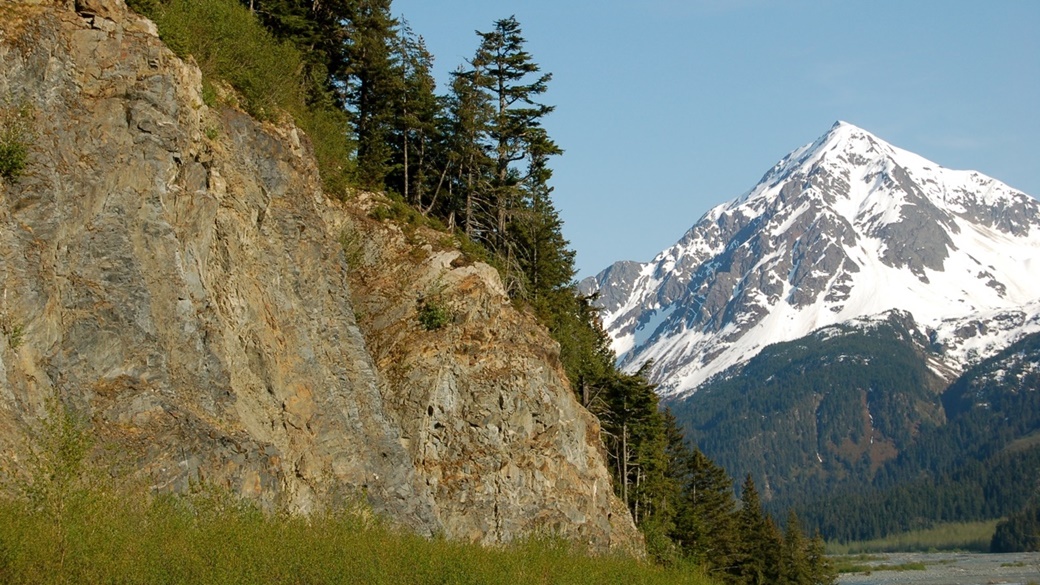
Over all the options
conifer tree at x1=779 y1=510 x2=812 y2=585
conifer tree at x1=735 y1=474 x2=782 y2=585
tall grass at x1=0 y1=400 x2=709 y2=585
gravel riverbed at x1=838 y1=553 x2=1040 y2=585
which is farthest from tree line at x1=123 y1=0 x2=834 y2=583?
gravel riverbed at x1=838 y1=553 x2=1040 y2=585

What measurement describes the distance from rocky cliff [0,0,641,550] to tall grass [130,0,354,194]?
83 centimetres

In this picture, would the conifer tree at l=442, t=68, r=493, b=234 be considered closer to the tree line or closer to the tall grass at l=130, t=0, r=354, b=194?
the tree line

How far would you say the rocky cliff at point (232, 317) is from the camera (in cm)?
1802

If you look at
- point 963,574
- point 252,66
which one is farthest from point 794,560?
point 963,574

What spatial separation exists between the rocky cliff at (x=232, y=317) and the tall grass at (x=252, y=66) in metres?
0.83

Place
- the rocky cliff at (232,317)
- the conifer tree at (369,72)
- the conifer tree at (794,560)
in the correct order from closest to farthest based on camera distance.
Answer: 1. the rocky cliff at (232,317)
2. the conifer tree at (369,72)
3. the conifer tree at (794,560)

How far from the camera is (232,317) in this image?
2250 centimetres

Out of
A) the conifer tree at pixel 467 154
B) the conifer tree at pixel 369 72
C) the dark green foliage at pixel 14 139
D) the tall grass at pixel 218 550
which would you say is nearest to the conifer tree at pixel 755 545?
the conifer tree at pixel 467 154

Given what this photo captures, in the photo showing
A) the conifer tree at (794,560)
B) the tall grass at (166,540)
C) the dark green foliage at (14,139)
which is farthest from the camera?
the conifer tree at (794,560)

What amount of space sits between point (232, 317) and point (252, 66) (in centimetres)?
734

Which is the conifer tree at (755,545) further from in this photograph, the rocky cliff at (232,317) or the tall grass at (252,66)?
the tall grass at (252,66)

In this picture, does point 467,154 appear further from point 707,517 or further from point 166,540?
point 707,517

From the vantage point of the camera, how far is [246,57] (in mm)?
26812

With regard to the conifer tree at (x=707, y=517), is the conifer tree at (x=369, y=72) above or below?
above
